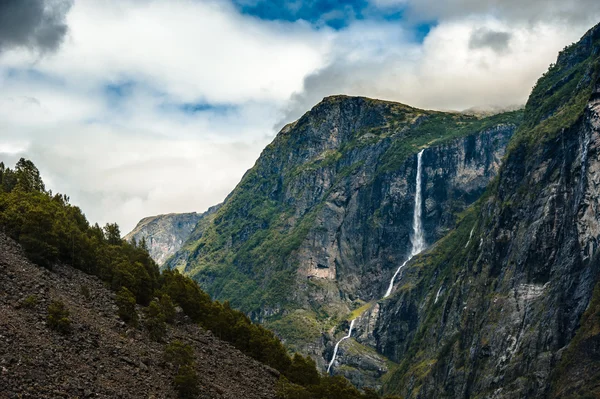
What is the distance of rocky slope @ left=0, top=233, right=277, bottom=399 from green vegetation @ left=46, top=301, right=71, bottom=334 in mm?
821

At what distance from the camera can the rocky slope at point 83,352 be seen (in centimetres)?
6278

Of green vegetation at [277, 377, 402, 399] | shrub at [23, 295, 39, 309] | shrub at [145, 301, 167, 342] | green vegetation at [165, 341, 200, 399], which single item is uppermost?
shrub at [23, 295, 39, 309]

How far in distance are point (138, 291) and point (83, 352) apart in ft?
157

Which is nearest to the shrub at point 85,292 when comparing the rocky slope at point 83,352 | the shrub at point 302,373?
the rocky slope at point 83,352

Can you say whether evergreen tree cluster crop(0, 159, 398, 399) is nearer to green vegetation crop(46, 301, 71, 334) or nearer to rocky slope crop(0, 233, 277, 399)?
green vegetation crop(46, 301, 71, 334)

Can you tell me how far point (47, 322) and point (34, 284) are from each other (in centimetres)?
1288

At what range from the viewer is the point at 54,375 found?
2500 inches

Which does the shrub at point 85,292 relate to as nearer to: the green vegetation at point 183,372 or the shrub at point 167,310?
the green vegetation at point 183,372

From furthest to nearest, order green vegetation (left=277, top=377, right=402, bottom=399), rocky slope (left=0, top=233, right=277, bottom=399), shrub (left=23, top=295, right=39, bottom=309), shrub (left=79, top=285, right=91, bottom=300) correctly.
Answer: green vegetation (left=277, top=377, right=402, bottom=399) < shrub (left=79, top=285, right=91, bottom=300) < shrub (left=23, top=295, right=39, bottom=309) < rocky slope (left=0, top=233, right=277, bottom=399)

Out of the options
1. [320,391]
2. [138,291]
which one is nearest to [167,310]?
[138,291]

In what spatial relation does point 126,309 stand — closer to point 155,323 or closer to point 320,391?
point 155,323

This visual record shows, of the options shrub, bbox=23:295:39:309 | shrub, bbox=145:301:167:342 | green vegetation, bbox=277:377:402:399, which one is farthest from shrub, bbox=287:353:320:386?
shrub, bbox=23:295:39:309

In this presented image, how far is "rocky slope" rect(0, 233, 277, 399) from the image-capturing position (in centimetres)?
6278

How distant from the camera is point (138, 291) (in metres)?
121
